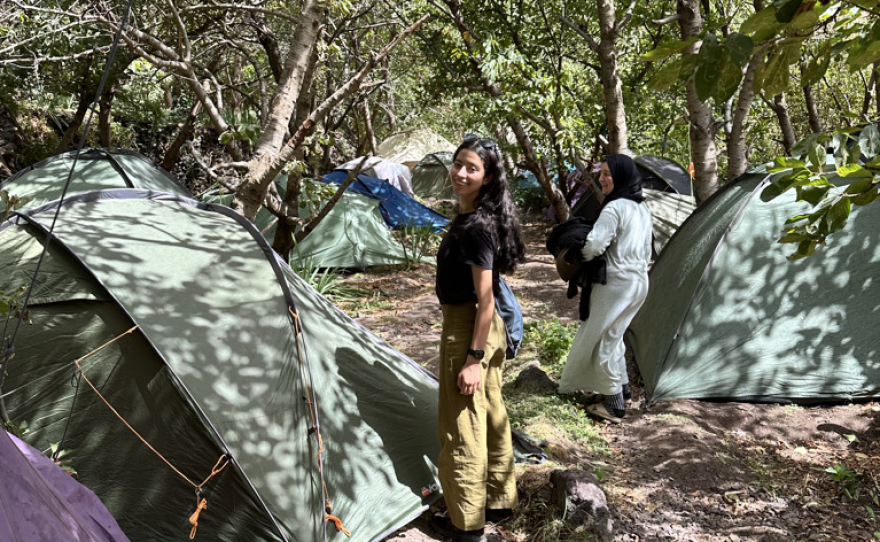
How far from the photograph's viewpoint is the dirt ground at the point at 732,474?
3.03 metres

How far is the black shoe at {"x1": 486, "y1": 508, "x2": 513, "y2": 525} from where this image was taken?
299cm

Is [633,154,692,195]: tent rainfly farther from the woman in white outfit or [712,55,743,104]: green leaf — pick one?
[712,55,743,104]: green leaf

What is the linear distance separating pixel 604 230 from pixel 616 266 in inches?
9.2

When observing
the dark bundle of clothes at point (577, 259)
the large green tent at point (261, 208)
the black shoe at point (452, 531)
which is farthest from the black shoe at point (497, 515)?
the large green tent at point (261, 208)

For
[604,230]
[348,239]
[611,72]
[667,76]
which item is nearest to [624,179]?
[604,230]

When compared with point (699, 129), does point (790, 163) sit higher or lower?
lower

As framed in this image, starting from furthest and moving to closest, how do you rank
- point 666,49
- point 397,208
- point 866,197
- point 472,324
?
point 397,208 < point 472,324 < point 866,197 < point 666,49

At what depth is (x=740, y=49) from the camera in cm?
123

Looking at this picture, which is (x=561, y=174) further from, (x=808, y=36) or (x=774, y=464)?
(x=808, y=36)

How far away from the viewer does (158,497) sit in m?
2.67

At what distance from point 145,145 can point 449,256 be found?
12.6m

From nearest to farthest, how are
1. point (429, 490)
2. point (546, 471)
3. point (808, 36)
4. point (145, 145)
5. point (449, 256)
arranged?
point (808, 36) → point (449, 256) → point (429, 490) → point (546, 471) → point (145, 145)

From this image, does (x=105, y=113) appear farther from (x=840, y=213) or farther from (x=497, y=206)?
(x=840, y=213)

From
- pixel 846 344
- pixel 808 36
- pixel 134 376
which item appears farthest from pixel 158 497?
pixel 846 344
